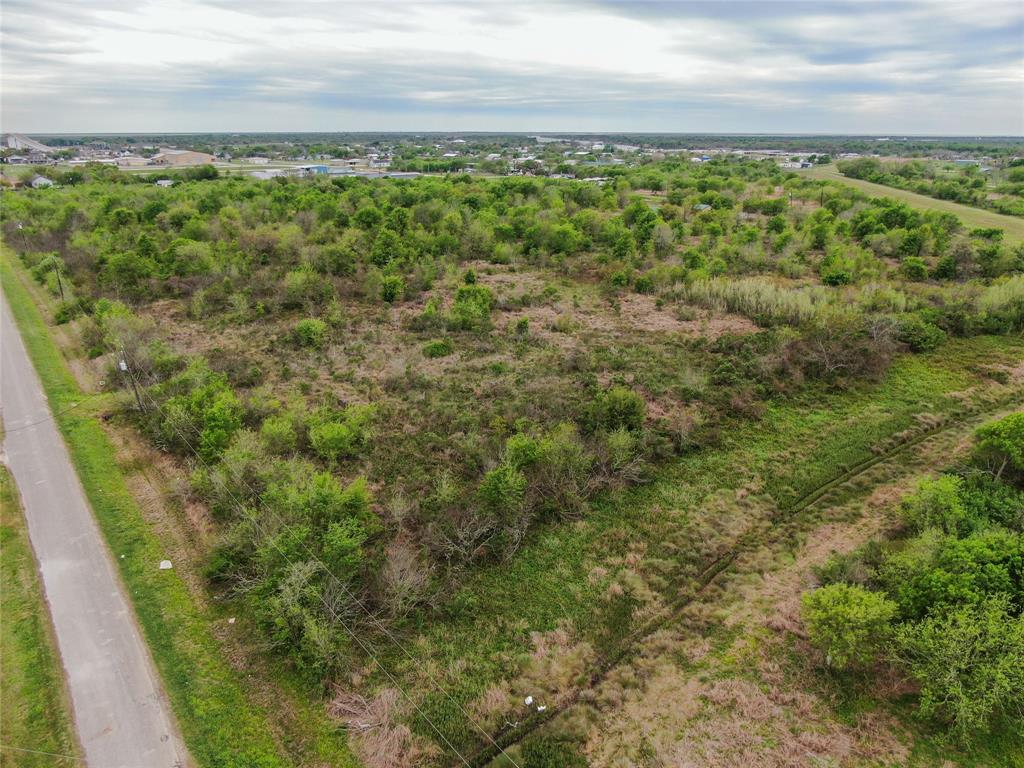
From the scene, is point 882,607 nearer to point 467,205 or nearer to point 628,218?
point 628,218

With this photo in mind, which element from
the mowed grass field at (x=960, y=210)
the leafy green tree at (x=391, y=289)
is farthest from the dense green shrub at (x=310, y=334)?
the mowed grass field at (x=960, y=210)

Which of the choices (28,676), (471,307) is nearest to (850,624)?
(28,676)

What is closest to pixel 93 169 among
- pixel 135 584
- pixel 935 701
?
pixel 135 584

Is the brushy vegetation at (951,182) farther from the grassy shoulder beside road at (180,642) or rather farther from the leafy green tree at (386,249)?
the grassy shoulder beside road at (180,642)

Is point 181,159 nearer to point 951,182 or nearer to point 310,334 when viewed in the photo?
point 310,334

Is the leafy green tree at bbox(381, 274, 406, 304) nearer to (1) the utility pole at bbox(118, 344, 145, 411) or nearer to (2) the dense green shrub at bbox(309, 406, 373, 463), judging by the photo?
(1) the utility pole at bbox(118, 344, 145, 411)

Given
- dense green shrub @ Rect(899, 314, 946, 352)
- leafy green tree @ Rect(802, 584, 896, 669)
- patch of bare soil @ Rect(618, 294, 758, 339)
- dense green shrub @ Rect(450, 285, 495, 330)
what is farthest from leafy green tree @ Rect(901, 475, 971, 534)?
dense green shrub @ Rect(450, 285, 495, 330)
